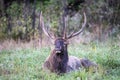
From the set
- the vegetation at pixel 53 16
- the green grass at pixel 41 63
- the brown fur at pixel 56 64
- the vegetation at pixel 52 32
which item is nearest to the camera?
the green grass at pixel 41 63

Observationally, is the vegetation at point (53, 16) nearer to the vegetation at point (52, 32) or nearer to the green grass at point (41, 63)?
the vegetation at point (52, 32)

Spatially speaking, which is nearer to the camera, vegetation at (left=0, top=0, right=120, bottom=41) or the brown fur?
the brown fur

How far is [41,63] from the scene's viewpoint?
11.2m

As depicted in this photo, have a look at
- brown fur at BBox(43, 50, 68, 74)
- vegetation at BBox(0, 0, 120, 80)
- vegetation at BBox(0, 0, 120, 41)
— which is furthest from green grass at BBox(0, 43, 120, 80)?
vegetation at BBox(0, 0, 120, 41)

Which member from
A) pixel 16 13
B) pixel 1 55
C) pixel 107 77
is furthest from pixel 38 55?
pixel 16 13

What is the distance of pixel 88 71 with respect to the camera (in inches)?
390

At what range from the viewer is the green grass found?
360 inches

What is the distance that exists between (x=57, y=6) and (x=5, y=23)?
2937mm

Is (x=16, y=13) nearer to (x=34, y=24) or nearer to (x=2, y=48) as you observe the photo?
(x=34, y=24)

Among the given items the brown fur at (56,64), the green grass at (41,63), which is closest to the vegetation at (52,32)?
the green grass at (41,63)

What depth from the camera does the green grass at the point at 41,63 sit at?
9.13 meters

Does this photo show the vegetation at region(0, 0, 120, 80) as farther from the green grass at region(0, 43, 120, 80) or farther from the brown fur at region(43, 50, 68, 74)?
the brown fur at region(43, 50, 68, 74)

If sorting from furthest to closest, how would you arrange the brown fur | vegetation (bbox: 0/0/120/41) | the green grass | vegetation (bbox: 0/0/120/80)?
vegetation (bbox: 0/0/120/41), the brown fur, vegetation (bbox: 0/0/120/80), the green grass

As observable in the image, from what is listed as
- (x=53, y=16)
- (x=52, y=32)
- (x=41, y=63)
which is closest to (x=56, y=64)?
(x=41, y=63)
